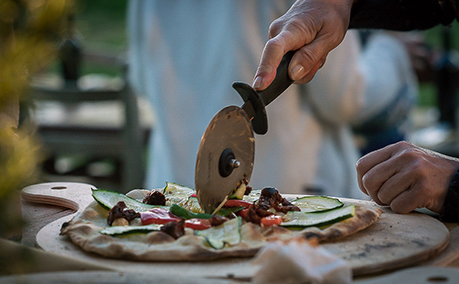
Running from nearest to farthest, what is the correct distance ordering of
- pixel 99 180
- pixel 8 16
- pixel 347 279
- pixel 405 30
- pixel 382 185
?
pixel 8 16 → pixel 347 279 → pixel 382 185 → pixel 405 30 → pixel 99 180

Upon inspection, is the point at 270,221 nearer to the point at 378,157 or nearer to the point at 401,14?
the point at 378,157

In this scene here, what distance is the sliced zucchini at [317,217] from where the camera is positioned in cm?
186

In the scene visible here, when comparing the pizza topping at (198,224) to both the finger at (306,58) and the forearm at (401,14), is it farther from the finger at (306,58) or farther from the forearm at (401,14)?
the forearm at (401,14)

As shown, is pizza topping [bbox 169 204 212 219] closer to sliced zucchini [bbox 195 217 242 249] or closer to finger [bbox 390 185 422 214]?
sliced zucchini [bbox 195 217 242 249]

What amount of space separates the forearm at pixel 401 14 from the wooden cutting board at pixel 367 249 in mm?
1418

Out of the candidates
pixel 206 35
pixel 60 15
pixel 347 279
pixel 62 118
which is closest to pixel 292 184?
pixel 206 35

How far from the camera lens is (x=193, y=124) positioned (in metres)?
5.03

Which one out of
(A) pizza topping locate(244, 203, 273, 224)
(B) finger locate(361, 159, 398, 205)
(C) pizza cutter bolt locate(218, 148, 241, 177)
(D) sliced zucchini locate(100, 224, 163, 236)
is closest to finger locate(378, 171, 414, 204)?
(B) finger locate(361, 159, 398, 205)

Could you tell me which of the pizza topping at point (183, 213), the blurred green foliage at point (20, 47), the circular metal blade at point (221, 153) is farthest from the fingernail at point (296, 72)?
the blurred green foliage at point (20, 47)

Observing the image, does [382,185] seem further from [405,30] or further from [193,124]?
[193,124]

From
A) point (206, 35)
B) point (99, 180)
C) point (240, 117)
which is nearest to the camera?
point (240, 117)

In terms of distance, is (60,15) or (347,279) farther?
(347,279)

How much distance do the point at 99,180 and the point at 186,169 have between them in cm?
182

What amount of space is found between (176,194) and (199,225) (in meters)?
0.61
